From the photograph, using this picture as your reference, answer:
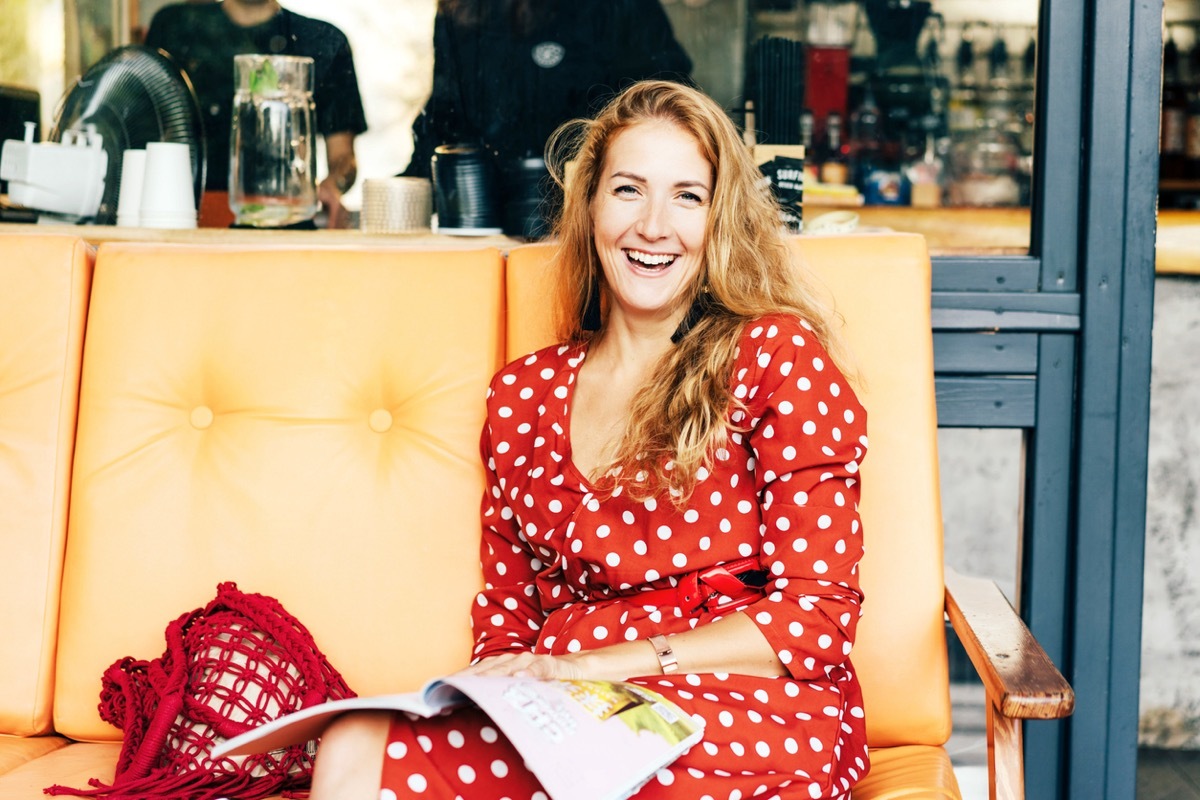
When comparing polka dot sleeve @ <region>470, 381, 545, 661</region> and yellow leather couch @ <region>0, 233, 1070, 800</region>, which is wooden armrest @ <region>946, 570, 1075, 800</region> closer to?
yellow leather couch @ <region>0, 233, 1070, 800</region>

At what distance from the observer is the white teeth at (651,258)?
1.37 m

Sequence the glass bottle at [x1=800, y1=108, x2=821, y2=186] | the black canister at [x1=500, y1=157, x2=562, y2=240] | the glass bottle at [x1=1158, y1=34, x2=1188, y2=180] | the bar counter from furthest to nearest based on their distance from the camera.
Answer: the glass bottle at [x1=1158, y1=34, x2=1188, y2=180], the glass bottle at [x1=800, y1=108, x2=821, y2=186], the black canister at [x1=500, y1=157, x2=562, y2=240], the bar counter

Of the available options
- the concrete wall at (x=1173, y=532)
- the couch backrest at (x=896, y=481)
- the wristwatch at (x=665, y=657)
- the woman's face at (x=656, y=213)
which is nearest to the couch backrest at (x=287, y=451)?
the woman's face at (x=656, y=213)

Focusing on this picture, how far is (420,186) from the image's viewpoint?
207 centimetres

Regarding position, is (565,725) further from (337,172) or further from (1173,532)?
(1173,532)

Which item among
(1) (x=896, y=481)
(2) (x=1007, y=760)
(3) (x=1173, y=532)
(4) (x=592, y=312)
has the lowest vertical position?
(3) (x=1173, y=532)

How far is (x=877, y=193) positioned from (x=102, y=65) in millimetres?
1937

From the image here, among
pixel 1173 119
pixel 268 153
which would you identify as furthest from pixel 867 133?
pixel 268 153

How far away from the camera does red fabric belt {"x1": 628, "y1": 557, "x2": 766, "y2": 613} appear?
126 cm

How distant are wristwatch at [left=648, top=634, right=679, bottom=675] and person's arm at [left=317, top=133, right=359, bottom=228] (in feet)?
4.69

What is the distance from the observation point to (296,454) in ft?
4.93

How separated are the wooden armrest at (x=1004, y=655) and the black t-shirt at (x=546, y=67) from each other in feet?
4.57

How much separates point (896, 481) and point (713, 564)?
295mm

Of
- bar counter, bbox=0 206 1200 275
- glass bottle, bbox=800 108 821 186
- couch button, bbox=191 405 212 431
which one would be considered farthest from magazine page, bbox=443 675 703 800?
glass bottle, bbox=800 108 821 186
